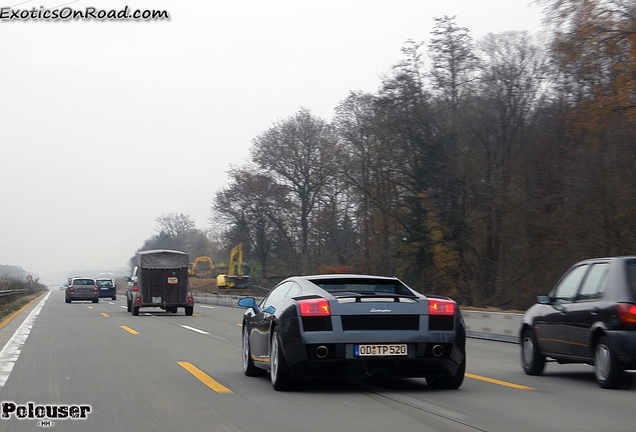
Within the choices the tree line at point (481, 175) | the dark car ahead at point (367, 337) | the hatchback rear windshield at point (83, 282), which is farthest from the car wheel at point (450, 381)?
the hatchback rear windshield at point (83, 282)

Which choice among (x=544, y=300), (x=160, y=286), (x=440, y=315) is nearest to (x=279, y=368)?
(x=440, y=315)

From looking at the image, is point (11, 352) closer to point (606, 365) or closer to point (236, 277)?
point (606, 365)

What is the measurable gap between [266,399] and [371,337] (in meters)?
1.25

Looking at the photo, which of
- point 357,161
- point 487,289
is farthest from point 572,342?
point 357,161

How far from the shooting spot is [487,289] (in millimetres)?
42906

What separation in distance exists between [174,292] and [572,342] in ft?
81.1

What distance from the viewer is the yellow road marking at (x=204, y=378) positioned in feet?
32.8

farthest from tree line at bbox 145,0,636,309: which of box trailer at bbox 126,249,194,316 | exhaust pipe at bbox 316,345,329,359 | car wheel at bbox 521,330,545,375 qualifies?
exhaust pipe at bbox 316,345,329,359

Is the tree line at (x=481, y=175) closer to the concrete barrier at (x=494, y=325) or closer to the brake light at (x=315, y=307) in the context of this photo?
the concrete barrier at (x=494, y=325)

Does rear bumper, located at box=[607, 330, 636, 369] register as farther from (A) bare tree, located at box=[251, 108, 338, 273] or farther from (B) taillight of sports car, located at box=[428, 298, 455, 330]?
(A) bare tree, located at box=[251, 108, 338, 273]

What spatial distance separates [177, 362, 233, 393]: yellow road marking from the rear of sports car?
3.74ft

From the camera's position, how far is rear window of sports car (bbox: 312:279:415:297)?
1003 cm

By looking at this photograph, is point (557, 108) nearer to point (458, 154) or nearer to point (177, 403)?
point (458, 154)

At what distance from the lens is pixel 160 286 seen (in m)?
33.7
